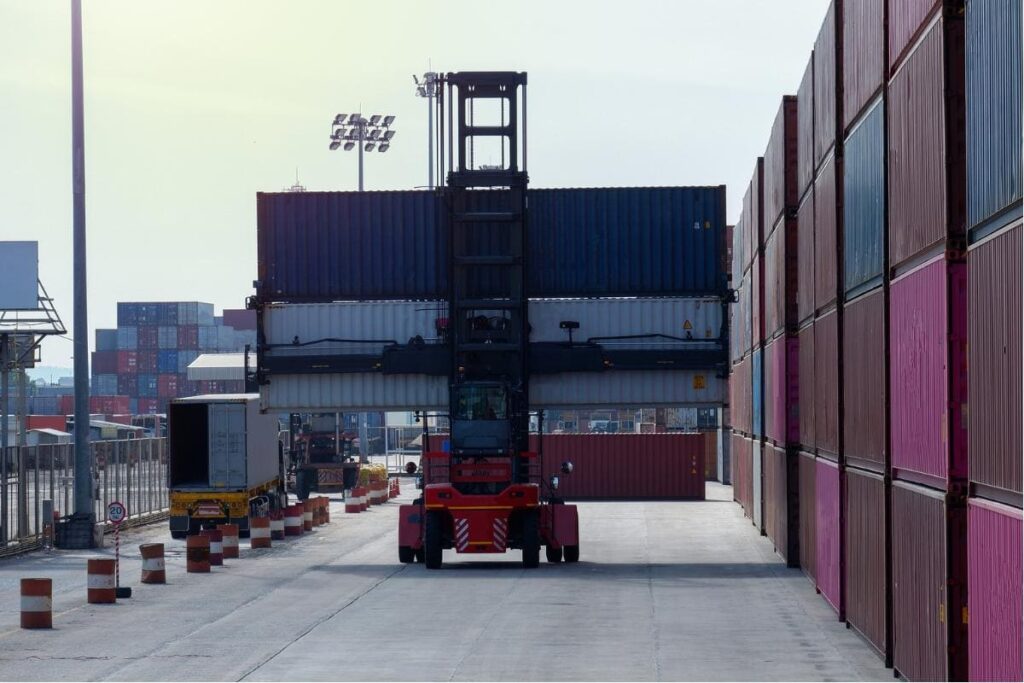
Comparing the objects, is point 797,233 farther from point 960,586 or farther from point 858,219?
point 960,586

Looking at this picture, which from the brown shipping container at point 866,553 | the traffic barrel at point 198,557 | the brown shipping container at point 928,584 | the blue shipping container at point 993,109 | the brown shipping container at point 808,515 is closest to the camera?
the blue shipping container at point 993,109

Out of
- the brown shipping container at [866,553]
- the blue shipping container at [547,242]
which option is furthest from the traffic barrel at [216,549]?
the brown shipping container at [866,553]

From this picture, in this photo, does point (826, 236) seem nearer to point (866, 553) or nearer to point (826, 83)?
point (826, 83)

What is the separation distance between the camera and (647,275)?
117ft

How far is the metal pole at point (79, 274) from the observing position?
128 ft

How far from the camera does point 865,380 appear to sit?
1989cm

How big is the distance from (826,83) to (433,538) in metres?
12.7

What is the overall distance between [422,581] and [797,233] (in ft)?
31.0

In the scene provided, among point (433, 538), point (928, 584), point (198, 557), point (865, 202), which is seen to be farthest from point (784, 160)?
point (928, 584)

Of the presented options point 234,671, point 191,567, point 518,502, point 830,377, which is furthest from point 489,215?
point 234,671

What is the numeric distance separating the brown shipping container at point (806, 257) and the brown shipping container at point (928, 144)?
8524 millimetres

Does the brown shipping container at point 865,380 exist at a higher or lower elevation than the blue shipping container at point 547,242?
lower

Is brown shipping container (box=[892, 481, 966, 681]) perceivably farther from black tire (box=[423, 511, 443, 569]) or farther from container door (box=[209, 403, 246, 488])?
container door (box=[209, 403, 246, 488])

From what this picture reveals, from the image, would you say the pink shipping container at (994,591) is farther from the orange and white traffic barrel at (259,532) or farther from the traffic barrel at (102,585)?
the orange and white traffic barrel at (259,532)
